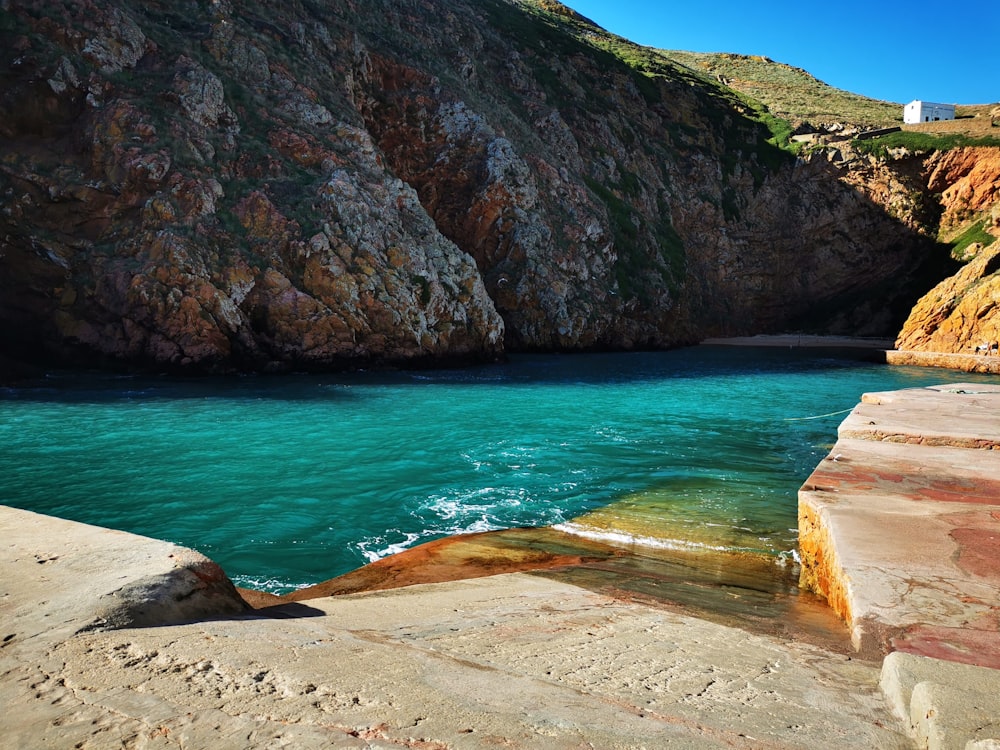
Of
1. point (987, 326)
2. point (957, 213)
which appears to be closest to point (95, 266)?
point (987, 326)

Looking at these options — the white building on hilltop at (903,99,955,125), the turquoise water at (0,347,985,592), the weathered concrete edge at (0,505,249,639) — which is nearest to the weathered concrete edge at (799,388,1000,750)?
the weathered concrete edge at (0,505,249,639)

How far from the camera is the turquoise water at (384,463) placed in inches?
314

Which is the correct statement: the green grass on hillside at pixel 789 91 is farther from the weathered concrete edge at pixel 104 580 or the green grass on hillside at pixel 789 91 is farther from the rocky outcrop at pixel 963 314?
the weathered concrete edge at pixel 104 580

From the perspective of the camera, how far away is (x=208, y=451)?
39.7 ft

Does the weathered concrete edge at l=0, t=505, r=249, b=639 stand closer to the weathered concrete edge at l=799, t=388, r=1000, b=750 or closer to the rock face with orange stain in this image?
the weathered concrete edge at l=799, t=388, r=1000, b=750

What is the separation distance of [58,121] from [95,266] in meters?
6.99

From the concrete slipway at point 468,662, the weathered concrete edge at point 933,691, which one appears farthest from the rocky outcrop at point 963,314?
the weathered concrete edge at point 933,691

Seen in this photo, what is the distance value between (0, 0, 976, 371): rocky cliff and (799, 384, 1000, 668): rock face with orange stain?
897 inches

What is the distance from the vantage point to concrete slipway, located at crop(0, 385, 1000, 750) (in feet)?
6.93

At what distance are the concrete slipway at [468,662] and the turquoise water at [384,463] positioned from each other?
2.76 m

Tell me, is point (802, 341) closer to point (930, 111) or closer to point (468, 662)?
point (930, 111)

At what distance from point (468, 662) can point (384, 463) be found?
8.97 m

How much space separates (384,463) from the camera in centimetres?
1162

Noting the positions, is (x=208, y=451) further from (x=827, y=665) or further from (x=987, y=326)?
(x=987, y=326)
